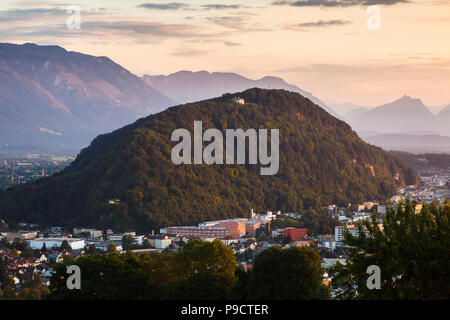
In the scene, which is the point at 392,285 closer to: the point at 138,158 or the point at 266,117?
the point at 138,158

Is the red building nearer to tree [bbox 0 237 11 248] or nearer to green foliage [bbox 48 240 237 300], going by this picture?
tree [bbox 0 237 11 248]

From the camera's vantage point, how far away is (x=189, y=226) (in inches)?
3150

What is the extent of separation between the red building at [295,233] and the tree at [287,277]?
44184 mm

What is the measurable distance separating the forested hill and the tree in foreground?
177 feet

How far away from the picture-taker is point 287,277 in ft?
82.8

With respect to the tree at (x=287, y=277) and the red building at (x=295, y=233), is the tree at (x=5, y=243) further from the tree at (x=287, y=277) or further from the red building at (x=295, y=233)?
the tree at (x=287, y=277)

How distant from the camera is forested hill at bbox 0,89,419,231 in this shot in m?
84.9

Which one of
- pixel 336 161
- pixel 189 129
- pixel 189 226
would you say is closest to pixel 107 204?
A: pixel 189 226

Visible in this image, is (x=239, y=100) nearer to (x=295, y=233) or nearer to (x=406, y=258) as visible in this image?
(x=295, y=233)

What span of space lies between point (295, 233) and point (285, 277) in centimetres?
4785

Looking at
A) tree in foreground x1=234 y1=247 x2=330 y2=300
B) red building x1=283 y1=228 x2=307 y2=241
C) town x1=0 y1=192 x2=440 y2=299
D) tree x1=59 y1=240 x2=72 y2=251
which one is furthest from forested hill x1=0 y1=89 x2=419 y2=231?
tree in foreground x1=234 y1=247 x2=330 y2=300

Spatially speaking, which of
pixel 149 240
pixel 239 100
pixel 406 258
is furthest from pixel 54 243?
pixel 239 100
